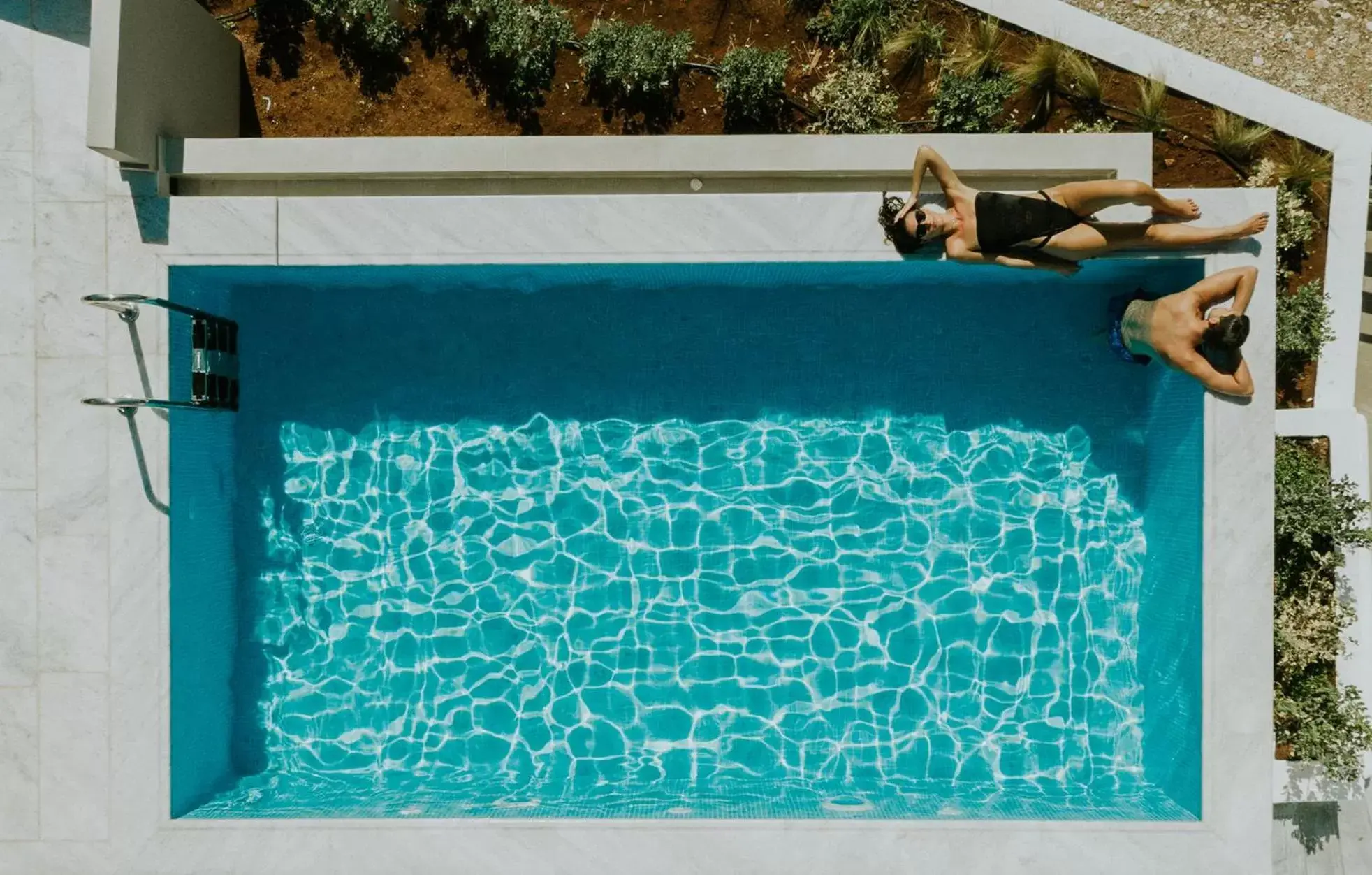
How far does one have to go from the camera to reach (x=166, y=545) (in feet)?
16.7

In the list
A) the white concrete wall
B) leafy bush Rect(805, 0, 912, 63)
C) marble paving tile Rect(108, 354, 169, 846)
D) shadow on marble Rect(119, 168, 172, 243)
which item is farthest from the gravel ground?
marble paving tile Rect(108, 354, 169, 846)

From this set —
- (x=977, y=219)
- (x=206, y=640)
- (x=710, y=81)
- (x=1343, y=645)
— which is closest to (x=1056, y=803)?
(x=1343, y=645)

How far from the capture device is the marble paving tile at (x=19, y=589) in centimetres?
509

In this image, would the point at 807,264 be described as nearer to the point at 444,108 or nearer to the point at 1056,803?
the point at 444,108

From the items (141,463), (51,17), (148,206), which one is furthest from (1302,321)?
(51,17)

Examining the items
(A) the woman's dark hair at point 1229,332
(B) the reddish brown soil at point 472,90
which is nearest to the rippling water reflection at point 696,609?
(A) the woman's dark hair at point 1229,332

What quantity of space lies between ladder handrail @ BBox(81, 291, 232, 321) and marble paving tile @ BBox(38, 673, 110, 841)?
213 centimetres

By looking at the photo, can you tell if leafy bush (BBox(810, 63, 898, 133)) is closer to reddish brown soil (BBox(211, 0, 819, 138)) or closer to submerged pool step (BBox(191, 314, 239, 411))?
reddish brown soil (BBox(211, 0, 819, 138))

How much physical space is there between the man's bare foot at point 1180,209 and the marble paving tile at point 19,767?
6.90 meters

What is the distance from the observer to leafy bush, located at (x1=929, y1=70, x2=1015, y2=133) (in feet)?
17.5

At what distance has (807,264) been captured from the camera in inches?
200

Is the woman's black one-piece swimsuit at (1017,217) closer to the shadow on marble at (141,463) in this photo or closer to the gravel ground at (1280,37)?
the gravel ground at (1280,37)

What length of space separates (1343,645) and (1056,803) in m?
2.01

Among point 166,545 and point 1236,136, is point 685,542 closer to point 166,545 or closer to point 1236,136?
point 166,545
